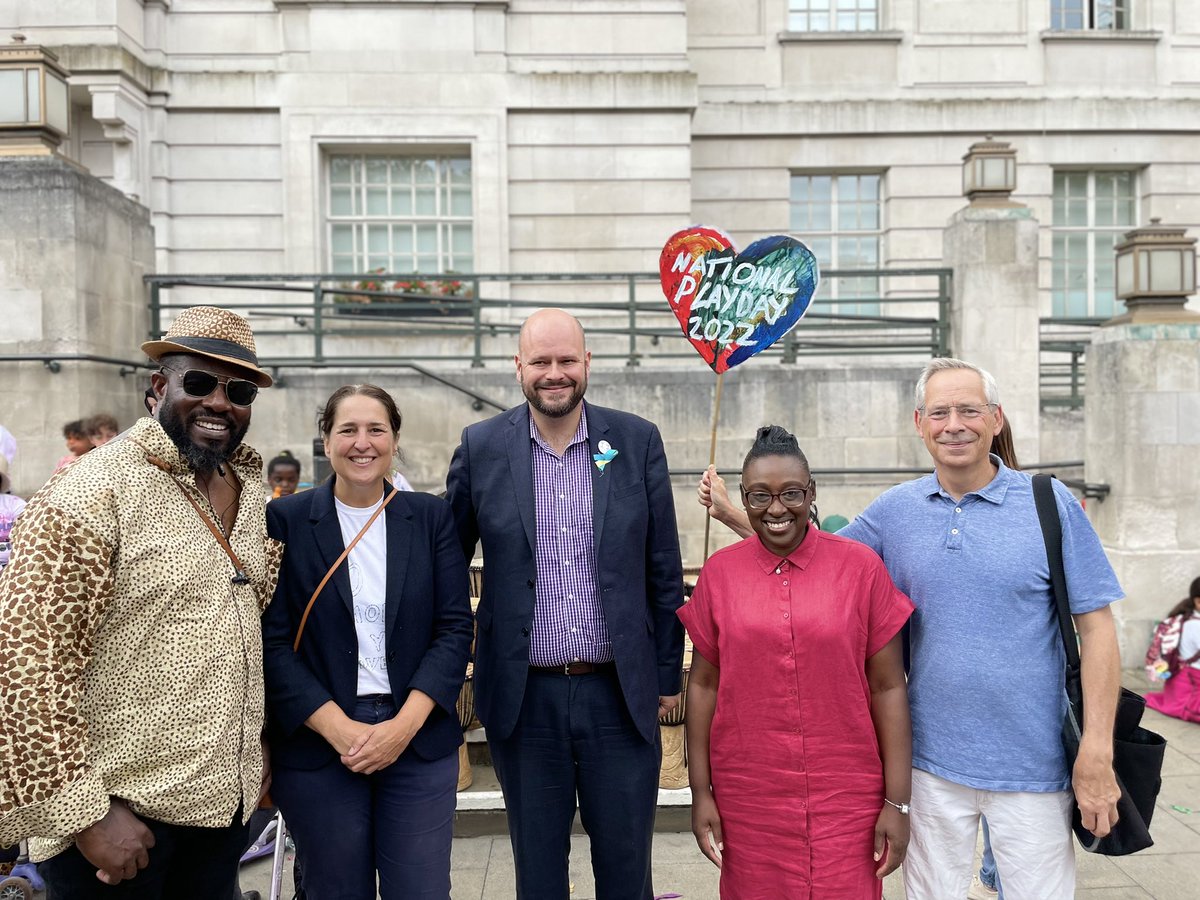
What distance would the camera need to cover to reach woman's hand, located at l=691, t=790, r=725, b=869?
104 inches

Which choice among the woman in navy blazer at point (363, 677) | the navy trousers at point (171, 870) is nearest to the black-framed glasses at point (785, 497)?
the woman in navy blazer at point (363, 677)

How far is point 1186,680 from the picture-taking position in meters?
6.00

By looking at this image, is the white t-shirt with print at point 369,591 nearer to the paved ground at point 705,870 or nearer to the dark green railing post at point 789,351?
the paved ground at point 705,870

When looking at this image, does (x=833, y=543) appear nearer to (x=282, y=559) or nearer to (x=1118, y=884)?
(x=282, y=559)

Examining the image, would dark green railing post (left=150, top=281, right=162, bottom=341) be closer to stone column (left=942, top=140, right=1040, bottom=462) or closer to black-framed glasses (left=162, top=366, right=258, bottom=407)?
black-framed glasses (left=162, top=366, right=258, bottom=407)

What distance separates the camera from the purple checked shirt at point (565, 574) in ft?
9.35

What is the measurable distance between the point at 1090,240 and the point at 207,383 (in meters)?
16.3

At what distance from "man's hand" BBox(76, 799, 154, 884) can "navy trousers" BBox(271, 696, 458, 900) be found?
0.49 meters

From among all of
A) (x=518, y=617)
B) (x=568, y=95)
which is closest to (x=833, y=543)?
(x=518, y=617)

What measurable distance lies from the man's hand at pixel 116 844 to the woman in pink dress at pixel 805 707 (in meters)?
1.57

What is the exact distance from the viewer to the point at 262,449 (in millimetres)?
8609

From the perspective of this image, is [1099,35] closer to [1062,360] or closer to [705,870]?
[1062,360]

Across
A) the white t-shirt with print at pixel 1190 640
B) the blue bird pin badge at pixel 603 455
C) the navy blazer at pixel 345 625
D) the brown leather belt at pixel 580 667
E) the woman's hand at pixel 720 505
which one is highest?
the blue bird pin badge at pixel 603 455

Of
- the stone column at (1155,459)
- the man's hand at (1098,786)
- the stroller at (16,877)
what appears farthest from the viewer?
the stone column at (1155,459)
